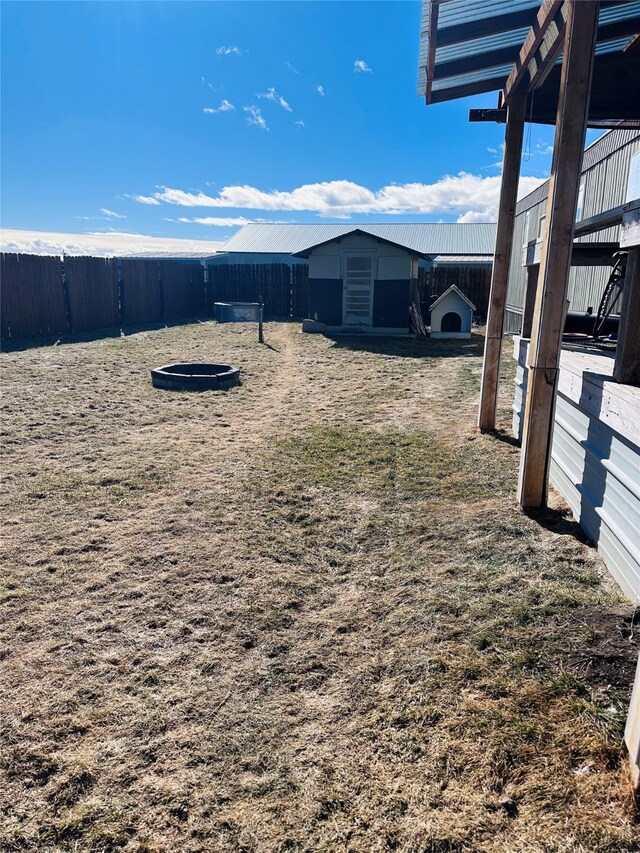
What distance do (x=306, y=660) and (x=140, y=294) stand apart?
55.8 feet

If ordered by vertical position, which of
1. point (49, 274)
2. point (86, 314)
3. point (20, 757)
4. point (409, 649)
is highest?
point (49, 274)

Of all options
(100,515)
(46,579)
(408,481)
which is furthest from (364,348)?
(46,579)

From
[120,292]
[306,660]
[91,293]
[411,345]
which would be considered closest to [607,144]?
[411,345]

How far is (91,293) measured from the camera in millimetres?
15289

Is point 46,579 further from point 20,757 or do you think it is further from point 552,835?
point 552,835

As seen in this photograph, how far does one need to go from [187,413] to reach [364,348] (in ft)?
22.4

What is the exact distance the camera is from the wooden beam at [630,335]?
116 inches

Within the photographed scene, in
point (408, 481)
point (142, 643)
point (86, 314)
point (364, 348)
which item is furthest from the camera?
point (86, 314)

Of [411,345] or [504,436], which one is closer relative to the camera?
[504,436]

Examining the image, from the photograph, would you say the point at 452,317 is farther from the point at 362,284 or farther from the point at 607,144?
the point at 607,144

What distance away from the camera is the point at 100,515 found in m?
4.33

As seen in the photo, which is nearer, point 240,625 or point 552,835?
point 552,835

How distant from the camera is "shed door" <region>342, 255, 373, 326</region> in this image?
1634 cm

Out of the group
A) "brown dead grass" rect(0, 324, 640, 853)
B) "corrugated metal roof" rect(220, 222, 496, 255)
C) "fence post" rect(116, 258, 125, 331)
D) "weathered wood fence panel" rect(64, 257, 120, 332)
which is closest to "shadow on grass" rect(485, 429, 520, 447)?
"brown dead grass" rect(0, 324, 640, 853)
